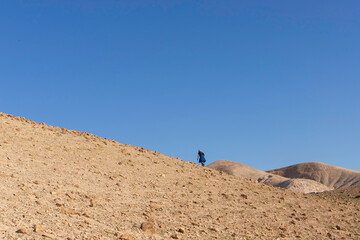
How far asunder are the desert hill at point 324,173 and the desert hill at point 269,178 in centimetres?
1868

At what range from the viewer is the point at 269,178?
271ft

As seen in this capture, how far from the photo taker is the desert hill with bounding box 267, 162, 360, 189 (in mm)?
94875

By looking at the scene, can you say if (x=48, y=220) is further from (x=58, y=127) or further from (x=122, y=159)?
(x=58, y=127)

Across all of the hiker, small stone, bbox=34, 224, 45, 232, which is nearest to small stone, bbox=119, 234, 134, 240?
small stone, bbox=34, 224, 45, 232

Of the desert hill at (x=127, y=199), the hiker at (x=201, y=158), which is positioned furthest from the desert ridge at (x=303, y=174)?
the desert hill at (x=127, y=199)

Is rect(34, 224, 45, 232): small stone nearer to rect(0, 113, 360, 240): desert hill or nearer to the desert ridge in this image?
rect(0, 113, 360, 240): desert hill

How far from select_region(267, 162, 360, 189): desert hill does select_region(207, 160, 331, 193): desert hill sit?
61.3ft

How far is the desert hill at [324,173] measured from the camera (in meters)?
94.9

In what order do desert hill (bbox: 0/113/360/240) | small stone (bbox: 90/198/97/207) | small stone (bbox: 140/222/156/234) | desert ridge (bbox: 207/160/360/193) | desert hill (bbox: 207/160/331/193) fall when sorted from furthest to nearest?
1. desert ridge (bbox: 207/160/360/193)
2. desert hill (bbox: 207/160/331/193)
3. small stone (bbox: 90/198/97/207)
4. small stone (bbox: 140/222/156/234)
5. desert hill (bbox: 0/113/360/240)

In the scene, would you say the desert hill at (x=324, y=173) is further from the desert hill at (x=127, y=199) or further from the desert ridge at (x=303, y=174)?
the desert hill at (x=127, y=199)

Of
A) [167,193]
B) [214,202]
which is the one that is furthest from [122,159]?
[214,202]

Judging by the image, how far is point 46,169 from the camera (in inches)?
547

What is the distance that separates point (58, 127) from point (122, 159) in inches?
209

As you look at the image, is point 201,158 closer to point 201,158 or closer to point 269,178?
point 201,158
